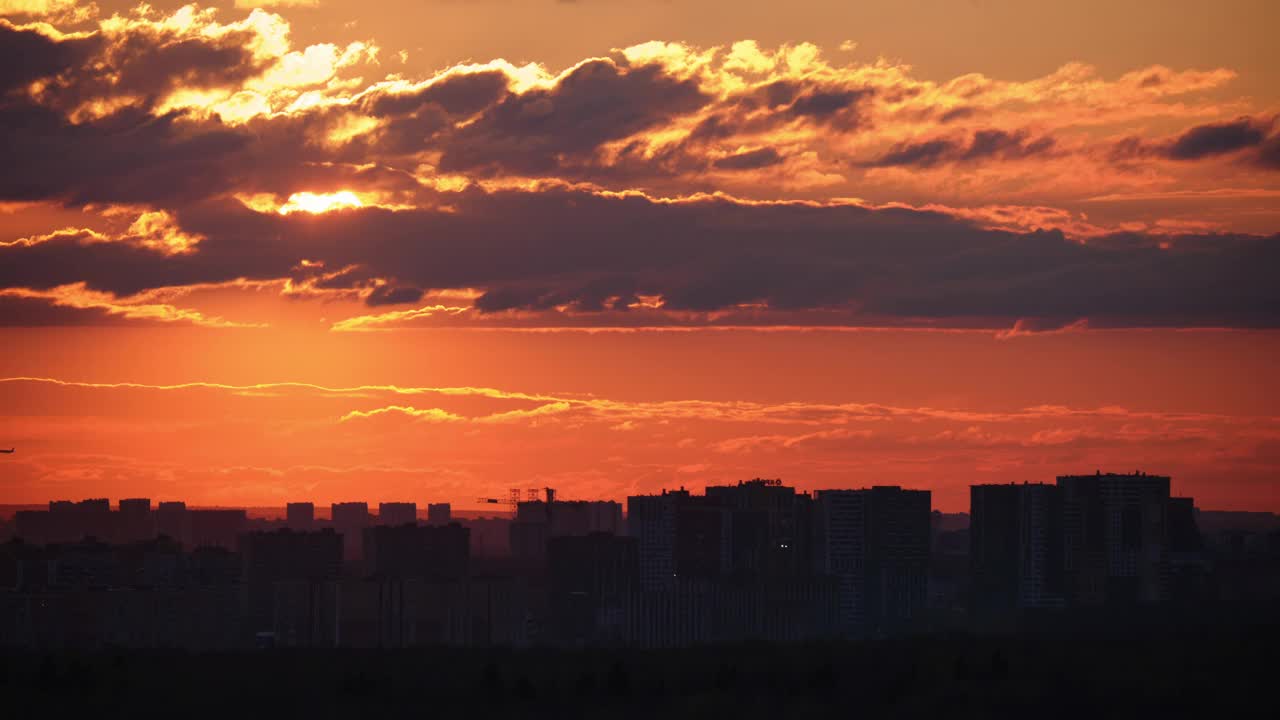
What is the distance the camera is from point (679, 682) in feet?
427

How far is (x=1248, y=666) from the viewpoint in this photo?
11212cm

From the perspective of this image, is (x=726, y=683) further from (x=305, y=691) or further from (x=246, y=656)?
(x=246, y=656)

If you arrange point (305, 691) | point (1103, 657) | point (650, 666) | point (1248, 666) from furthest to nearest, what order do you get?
1. point (650, 666)
2. point (1103, 657)
3. point (305, 691)
4. point (1248, 666)

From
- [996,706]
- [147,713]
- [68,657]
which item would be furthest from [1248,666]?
[68,657]

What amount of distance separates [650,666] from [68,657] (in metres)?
44.0

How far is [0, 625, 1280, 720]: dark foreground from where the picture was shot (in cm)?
10750

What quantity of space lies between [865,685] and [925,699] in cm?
1452

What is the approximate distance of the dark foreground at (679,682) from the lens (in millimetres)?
107500

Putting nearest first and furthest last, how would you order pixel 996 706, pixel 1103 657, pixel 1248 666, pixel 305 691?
pixel 996 706 < pixel 1248 666 < pixel 305 691 < pixel 1103 657

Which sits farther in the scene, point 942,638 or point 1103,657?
point 942,638

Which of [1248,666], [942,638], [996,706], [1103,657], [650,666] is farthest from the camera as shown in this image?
[942,638]

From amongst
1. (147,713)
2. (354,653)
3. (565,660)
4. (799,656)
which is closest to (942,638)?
(799,656)

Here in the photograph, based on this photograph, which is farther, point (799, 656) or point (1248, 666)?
point (799, 656)

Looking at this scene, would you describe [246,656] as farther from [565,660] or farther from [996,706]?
[996,706]
